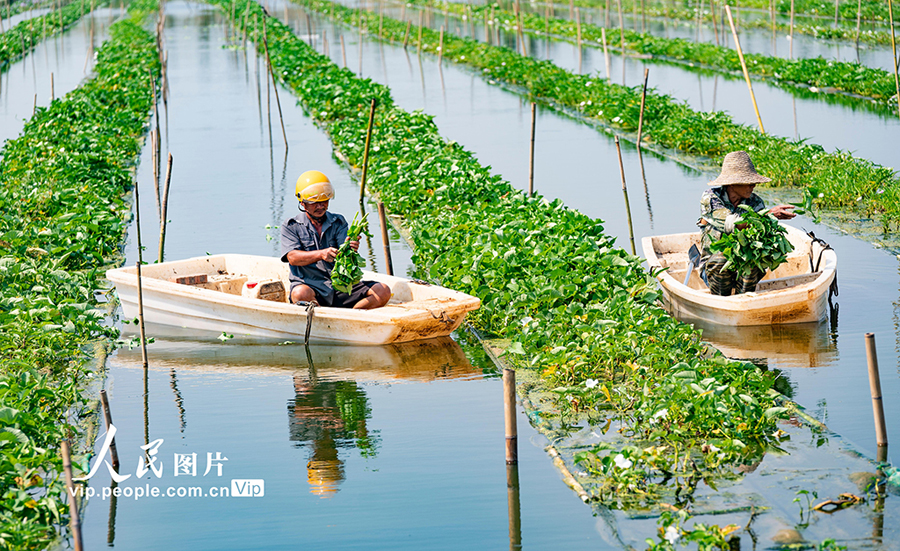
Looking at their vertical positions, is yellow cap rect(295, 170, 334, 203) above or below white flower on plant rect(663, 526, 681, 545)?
above

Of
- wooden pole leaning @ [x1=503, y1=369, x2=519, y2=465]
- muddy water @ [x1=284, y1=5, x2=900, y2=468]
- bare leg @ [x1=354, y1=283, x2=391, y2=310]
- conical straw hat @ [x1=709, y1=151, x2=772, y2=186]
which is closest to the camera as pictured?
wooden pole leaning @ [x1=503, y1=369, x2=519, y2=465]

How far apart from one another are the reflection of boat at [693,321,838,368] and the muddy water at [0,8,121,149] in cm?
1307

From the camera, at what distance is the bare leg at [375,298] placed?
8.40 meters

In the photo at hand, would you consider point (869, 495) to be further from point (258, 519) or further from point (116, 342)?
point (116, 342)

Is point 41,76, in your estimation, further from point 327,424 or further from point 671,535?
point 671,535

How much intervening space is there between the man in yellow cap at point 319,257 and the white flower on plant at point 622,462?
3.29m

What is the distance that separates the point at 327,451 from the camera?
21.1ft

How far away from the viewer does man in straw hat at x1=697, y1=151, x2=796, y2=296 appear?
27.2 ft

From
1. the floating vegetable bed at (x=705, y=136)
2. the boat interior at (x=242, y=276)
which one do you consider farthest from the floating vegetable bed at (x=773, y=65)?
the boat interior at (x=242, y=276)

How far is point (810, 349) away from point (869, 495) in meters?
2.75

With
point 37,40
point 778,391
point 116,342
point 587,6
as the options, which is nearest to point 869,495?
point 778,391

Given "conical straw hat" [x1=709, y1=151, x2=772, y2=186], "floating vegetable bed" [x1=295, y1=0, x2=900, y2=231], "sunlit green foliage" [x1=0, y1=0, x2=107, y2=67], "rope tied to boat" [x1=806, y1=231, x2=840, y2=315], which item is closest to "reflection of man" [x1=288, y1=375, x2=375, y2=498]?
"conical straw hat" [x1=709, y1=151, x2=772, y2=186]

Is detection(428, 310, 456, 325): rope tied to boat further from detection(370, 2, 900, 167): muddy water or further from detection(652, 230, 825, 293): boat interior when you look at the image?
detection(370, 2, 900, 167): muddy water

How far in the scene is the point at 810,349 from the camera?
8.01 metres
